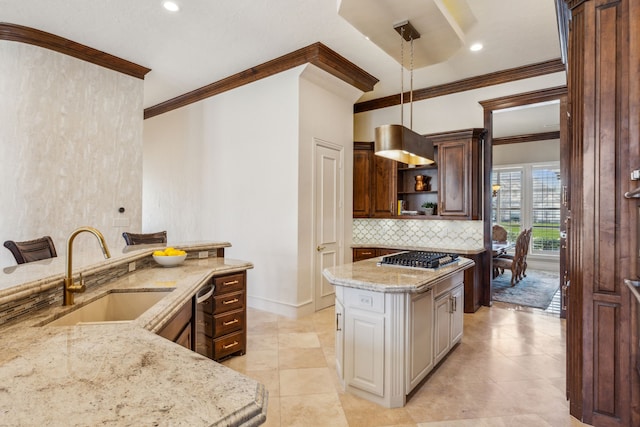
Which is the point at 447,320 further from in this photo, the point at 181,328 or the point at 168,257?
the point at 168,257

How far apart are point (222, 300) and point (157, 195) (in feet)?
14.5

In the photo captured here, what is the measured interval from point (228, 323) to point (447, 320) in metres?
1.90

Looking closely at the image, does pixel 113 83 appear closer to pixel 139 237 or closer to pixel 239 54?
pixel 239 54

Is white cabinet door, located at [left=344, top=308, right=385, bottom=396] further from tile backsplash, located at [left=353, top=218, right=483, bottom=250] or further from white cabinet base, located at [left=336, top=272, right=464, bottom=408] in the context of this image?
tile backsplash, located at [left=353, top=218, right=483, bottom=250]

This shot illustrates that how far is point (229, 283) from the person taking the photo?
2.84m

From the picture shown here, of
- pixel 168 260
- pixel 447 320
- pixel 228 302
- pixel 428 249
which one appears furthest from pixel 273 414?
pixel 428 249

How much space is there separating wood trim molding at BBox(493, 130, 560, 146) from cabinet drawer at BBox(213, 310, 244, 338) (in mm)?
7650

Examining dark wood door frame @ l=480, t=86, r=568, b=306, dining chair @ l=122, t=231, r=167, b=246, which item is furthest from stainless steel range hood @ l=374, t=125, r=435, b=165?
dining chair @ l=122, t=231, r=167, b=246

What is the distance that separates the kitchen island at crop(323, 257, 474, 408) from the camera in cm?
222

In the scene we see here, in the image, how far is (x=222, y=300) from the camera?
2803mm

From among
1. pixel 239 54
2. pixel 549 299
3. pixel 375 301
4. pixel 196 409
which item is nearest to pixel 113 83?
pixel 239 54

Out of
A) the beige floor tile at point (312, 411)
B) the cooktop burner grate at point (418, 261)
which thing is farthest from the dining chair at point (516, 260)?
the beige floor tile at point (312, 411)

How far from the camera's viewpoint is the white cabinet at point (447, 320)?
2748 mm

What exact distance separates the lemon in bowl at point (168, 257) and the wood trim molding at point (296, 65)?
2.75m
